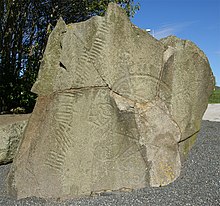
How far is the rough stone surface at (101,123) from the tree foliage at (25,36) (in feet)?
19.0

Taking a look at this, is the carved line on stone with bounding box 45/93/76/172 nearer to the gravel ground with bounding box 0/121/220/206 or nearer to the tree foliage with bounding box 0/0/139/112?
the gravel ground with bounding box 0/121/220/206

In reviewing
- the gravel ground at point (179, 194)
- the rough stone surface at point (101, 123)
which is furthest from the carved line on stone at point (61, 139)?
the gravel ground at point (179, 194)

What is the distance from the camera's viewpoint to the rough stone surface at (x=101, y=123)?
11.0 feet

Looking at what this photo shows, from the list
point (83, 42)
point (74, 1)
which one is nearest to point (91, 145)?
point (83, 42)

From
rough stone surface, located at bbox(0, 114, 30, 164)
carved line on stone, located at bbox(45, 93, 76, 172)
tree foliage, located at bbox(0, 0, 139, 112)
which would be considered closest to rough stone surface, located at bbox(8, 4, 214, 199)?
carved line on stone, located at bbox(45, 93, 76, 172)

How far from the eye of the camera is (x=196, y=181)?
344cm

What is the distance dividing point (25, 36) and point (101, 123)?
718cm

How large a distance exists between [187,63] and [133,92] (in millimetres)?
770

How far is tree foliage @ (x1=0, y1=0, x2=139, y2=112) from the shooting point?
8930 mm

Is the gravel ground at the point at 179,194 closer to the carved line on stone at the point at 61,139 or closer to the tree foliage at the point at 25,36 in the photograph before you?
the carved line on stone at the point at 61,139

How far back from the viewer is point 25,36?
31.8ft

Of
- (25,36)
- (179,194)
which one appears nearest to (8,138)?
(179,194)

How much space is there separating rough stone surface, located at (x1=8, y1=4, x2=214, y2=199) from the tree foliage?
19.0ft

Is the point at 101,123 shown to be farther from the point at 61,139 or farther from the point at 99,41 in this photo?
the point at 99,41
